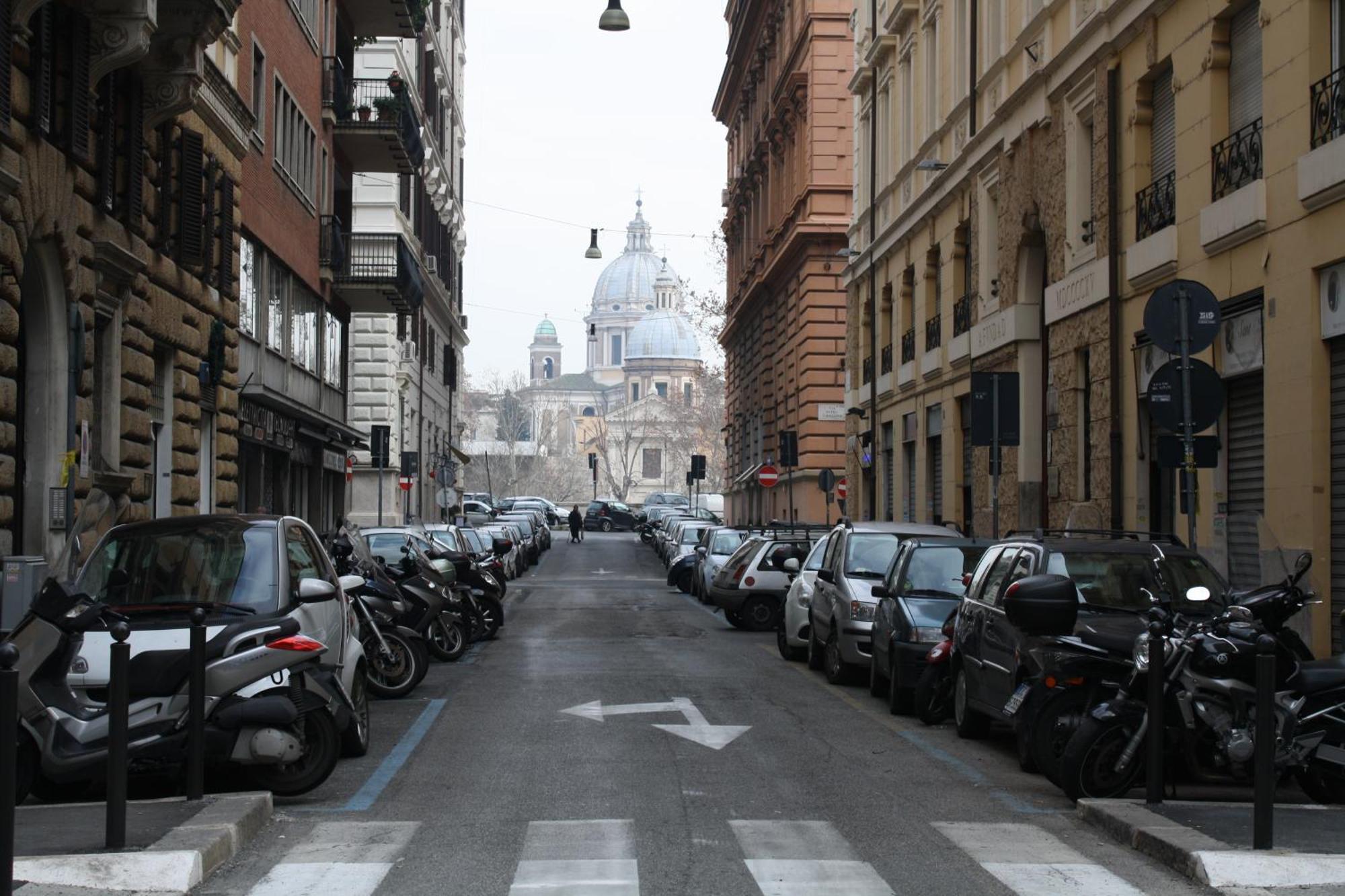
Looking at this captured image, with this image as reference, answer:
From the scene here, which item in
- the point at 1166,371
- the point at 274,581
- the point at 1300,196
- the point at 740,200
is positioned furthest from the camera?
the point at 740,200

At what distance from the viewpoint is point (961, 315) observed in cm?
3234

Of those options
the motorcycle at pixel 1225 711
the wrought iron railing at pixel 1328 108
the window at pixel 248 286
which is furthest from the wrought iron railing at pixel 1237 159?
the window at pixel 248 286

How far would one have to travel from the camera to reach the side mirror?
10844mm

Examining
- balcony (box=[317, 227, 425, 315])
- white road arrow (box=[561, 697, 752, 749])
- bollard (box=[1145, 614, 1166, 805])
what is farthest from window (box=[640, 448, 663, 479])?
bollard (box=[1145, 614, 1166, 805])

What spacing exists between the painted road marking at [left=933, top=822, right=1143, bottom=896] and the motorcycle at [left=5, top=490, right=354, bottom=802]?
3.56 metres

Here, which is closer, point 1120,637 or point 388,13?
point 1120,637

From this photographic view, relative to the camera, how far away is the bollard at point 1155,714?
30.1 ft

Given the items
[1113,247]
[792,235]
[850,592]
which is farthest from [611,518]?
[850,592]

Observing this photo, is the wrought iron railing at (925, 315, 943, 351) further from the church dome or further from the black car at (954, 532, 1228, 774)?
the church dome

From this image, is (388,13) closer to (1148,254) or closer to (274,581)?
(1148,254)

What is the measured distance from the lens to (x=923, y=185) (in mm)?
35188

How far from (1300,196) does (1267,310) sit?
56.1 inches

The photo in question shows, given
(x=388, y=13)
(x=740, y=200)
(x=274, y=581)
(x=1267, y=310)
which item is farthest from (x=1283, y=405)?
(x=740, y=200)

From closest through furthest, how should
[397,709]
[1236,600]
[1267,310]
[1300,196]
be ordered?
[1236,600]
[397,709]
[1300,196]
[1267,310]
